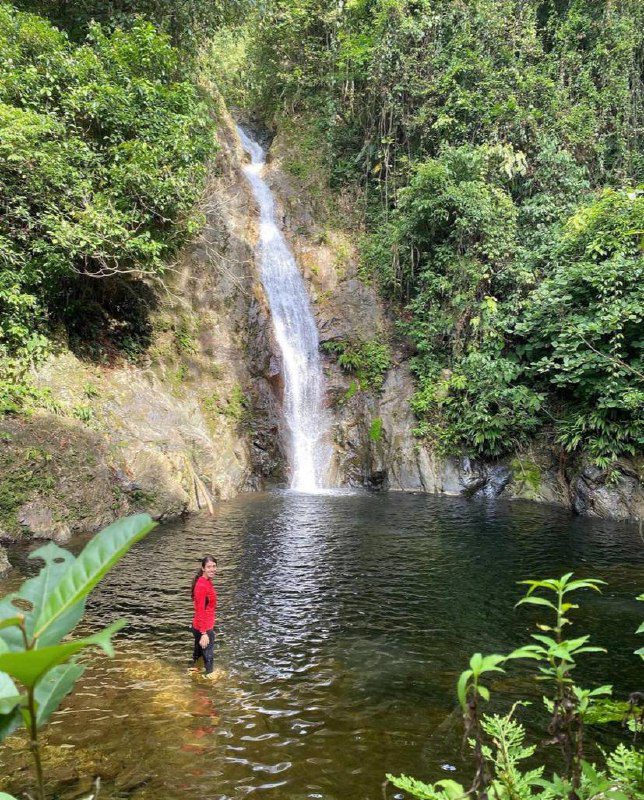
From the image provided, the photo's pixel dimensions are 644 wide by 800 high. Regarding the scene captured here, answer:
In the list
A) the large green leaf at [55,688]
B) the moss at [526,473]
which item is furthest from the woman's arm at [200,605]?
the moss at [526,473]

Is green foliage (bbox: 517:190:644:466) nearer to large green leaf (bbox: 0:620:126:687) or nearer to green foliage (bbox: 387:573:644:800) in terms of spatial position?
green foliage (bbox: 387:573:644:800)

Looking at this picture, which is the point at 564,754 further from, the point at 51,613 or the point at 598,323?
the point at 598,323

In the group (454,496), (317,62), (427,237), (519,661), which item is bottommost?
(519,661)

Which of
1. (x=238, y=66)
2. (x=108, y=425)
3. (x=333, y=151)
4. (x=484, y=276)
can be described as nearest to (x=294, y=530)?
(x=108, y=425)

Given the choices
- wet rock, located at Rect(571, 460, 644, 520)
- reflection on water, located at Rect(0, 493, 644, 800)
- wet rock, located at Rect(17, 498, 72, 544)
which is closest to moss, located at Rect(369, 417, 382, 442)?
wet rock, located at Rect(571, 460, 644, 520)

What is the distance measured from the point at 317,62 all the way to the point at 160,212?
56.0 feet

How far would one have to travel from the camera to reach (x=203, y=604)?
19.0 ft

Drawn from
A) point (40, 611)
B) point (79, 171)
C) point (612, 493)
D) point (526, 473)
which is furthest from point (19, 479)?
point (612, 493)

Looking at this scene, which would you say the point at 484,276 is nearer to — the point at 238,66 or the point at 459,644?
the point at 459,644

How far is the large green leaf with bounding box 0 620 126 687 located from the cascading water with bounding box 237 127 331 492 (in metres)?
17.4

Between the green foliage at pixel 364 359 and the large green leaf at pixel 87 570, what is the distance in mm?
19357

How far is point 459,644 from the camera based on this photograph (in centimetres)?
630

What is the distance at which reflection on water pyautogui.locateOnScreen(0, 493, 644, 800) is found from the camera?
4113mm

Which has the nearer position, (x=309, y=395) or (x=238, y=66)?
(x=309, y=395)
